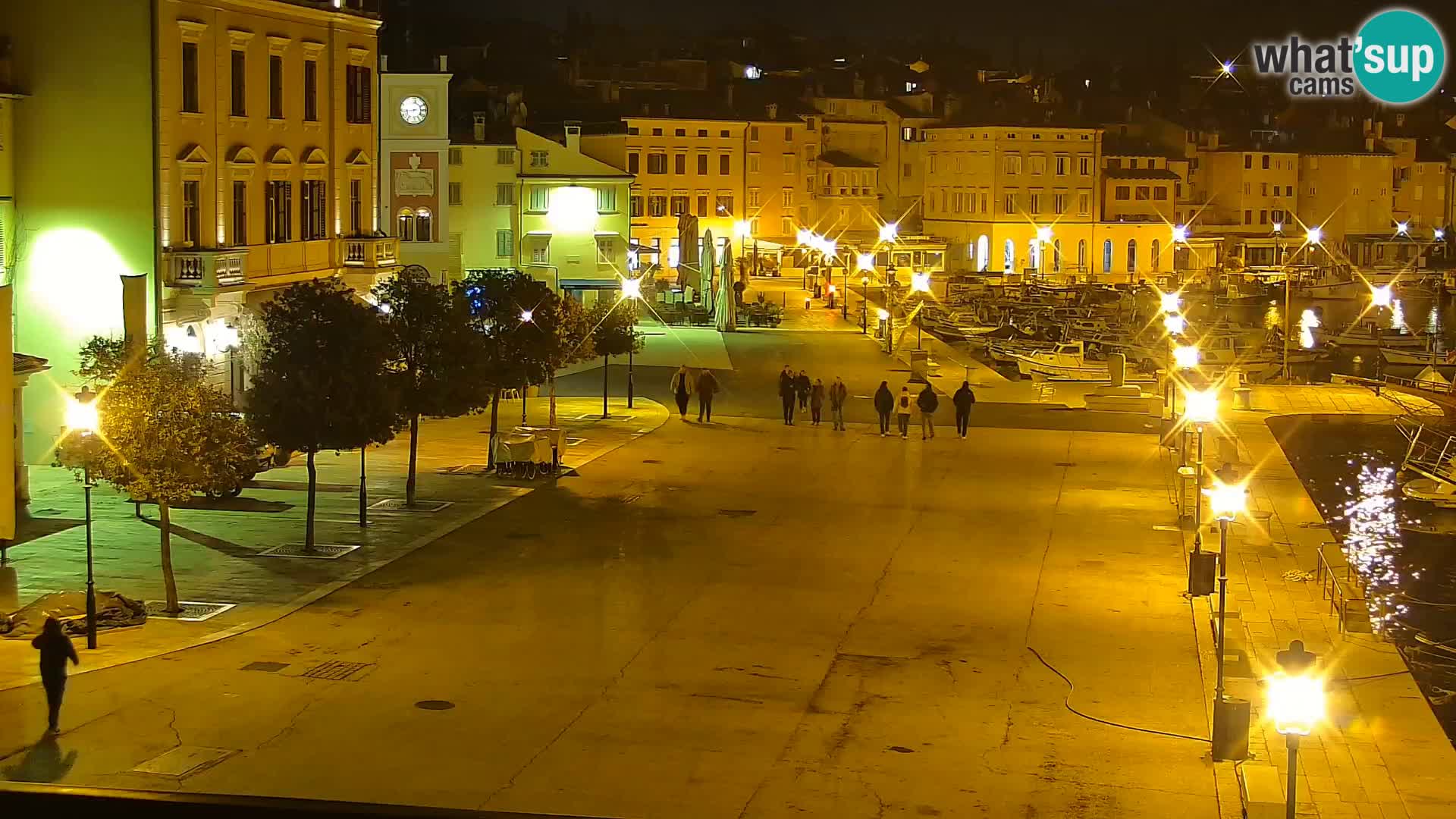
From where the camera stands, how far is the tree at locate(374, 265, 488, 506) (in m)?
32.6

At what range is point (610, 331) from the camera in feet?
154

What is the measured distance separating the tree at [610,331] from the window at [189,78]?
36.7ft

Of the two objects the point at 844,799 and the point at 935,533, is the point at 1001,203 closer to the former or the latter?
the point at 935,533

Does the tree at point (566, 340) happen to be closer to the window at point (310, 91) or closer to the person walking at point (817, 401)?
the person walking at point (817, 401)

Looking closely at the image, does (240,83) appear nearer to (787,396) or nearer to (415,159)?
(787,396)

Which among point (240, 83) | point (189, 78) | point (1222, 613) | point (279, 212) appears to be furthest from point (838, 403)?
point (1222, 613)

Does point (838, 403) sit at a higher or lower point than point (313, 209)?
lower

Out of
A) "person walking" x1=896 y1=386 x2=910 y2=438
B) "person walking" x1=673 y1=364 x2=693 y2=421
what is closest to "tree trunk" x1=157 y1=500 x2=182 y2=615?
"person walking" x1=896 y1=386 x2=910 y2=438

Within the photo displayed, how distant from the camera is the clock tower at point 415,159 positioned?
212ft

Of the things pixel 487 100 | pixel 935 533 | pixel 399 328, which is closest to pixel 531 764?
pixel 935 533

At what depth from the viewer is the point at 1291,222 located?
136 metres

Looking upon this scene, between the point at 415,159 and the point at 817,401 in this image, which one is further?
the point at 415,159

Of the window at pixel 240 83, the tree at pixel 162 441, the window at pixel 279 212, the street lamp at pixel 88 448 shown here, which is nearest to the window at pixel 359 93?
the window at pixel 279 212

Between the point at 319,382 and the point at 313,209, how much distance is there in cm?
1656
